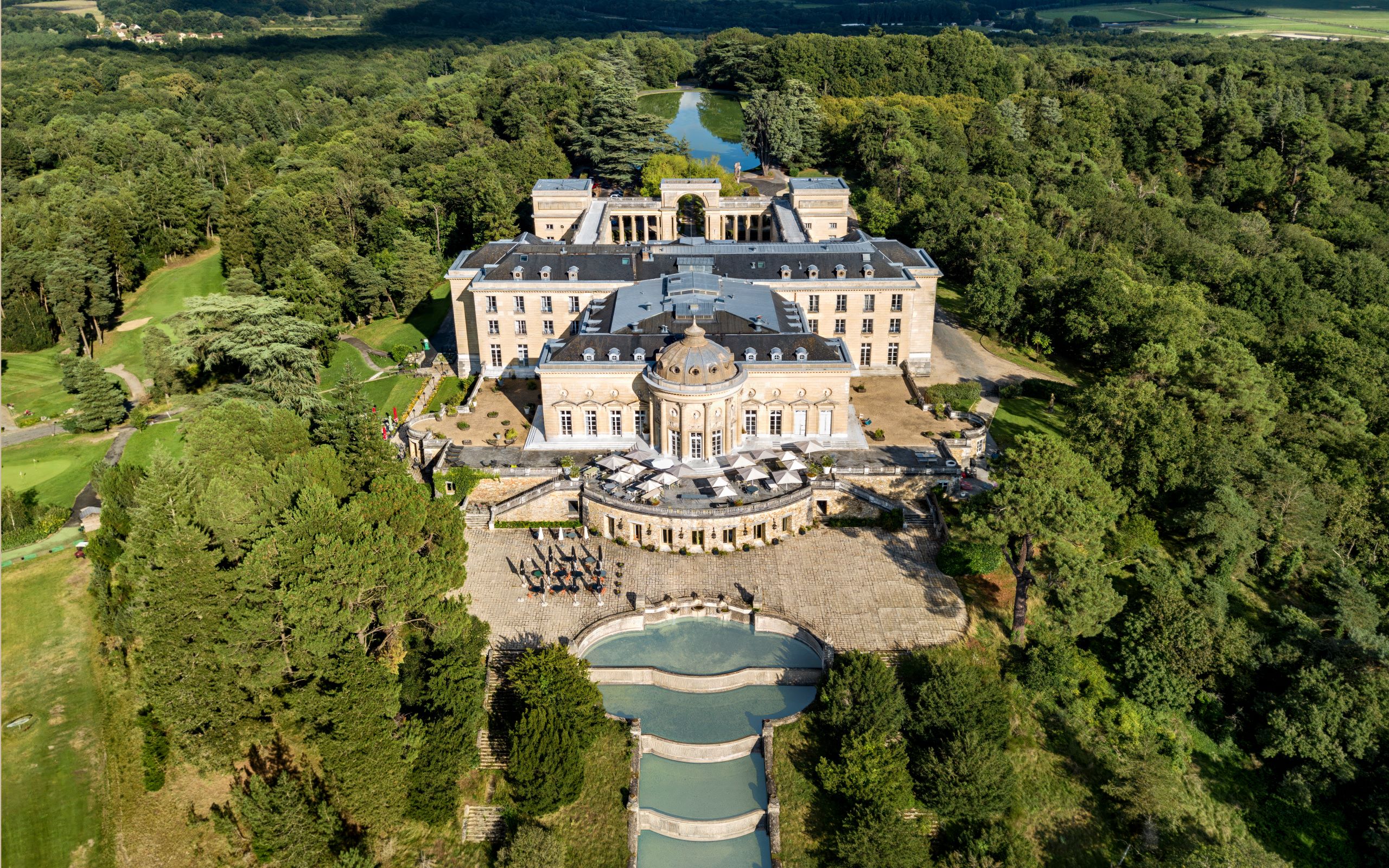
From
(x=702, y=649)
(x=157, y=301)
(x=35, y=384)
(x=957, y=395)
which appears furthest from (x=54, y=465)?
(x=957, y=395)

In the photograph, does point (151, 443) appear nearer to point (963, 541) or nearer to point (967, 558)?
point (963, 541)

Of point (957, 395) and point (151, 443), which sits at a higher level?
point (957, 395)

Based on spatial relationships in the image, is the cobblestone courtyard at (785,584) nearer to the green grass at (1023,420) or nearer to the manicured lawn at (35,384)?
the green grass at (1023,420)

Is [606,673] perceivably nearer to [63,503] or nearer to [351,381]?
[351,381]

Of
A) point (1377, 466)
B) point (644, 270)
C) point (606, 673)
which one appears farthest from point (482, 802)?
point (1377, 466)

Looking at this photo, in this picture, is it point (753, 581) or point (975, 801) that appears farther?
point (753, 581)

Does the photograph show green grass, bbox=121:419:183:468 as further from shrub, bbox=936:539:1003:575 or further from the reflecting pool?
shrub, bbox=936:539:1003:575

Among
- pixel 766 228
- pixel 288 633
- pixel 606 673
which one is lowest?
pixel 606 673
